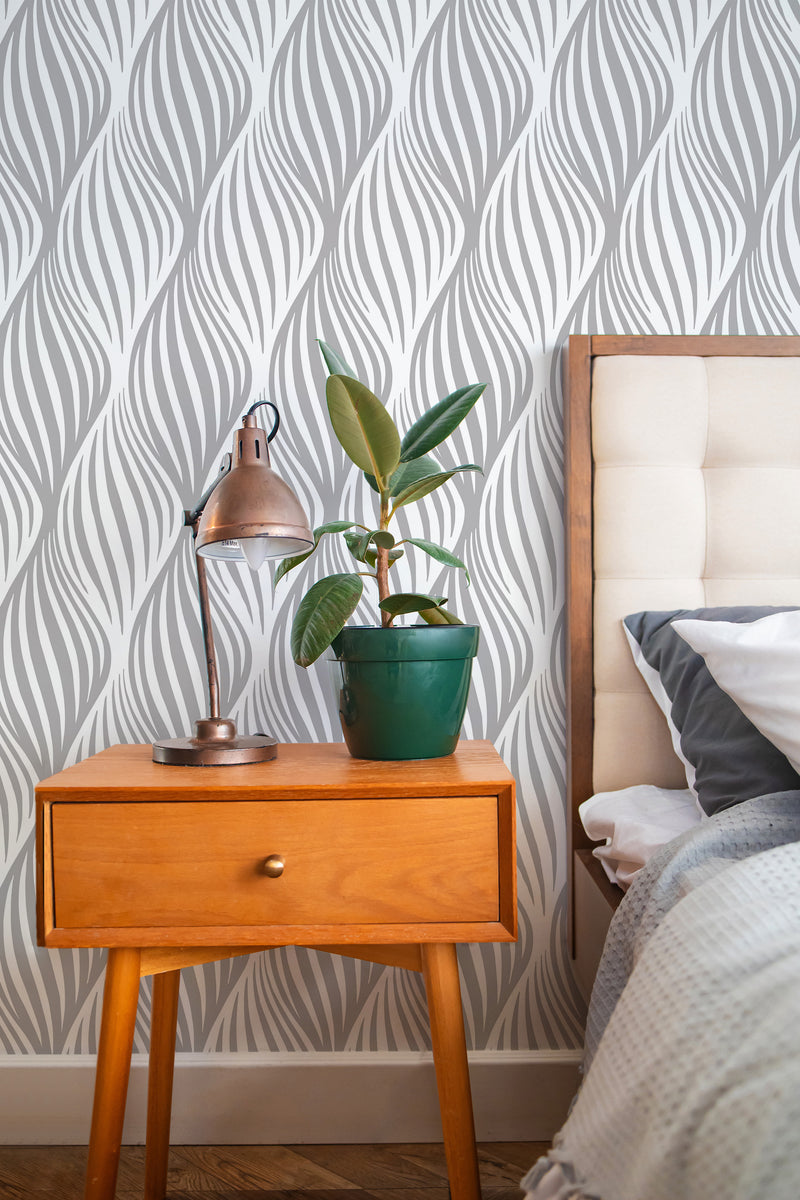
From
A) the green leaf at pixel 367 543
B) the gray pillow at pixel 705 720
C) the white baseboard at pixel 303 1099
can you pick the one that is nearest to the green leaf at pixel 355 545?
the green leaf at pixel 367 543

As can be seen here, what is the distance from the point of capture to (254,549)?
1.17m

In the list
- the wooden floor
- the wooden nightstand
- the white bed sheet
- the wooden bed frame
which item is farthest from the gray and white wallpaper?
the wooden nightstand

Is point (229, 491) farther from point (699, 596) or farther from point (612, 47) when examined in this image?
point (612, 47)

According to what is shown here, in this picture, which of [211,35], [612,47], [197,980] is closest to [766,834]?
[197,980]

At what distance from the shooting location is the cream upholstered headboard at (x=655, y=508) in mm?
1406

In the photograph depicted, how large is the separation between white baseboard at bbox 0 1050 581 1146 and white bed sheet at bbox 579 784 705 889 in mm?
460

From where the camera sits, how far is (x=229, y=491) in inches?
43.7

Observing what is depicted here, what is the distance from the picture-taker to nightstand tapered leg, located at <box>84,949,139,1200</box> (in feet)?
3.39

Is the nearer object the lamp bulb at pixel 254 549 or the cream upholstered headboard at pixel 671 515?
the lamp bulb at pixel 254 549

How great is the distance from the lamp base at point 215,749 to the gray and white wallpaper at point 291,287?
244 millimetres

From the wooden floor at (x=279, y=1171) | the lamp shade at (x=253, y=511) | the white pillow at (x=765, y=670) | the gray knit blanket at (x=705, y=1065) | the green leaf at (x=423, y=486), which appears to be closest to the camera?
the gray knit blanket at (x=705, y=1065)

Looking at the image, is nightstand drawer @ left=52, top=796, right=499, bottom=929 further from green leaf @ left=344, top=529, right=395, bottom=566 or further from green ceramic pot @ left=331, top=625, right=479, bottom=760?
green leaf @ left=344, top=529, right=395, bottom=566

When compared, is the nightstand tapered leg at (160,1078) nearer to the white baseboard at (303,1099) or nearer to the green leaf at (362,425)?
the white baseboard at (303,1099)

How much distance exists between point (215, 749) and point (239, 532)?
0.32m
